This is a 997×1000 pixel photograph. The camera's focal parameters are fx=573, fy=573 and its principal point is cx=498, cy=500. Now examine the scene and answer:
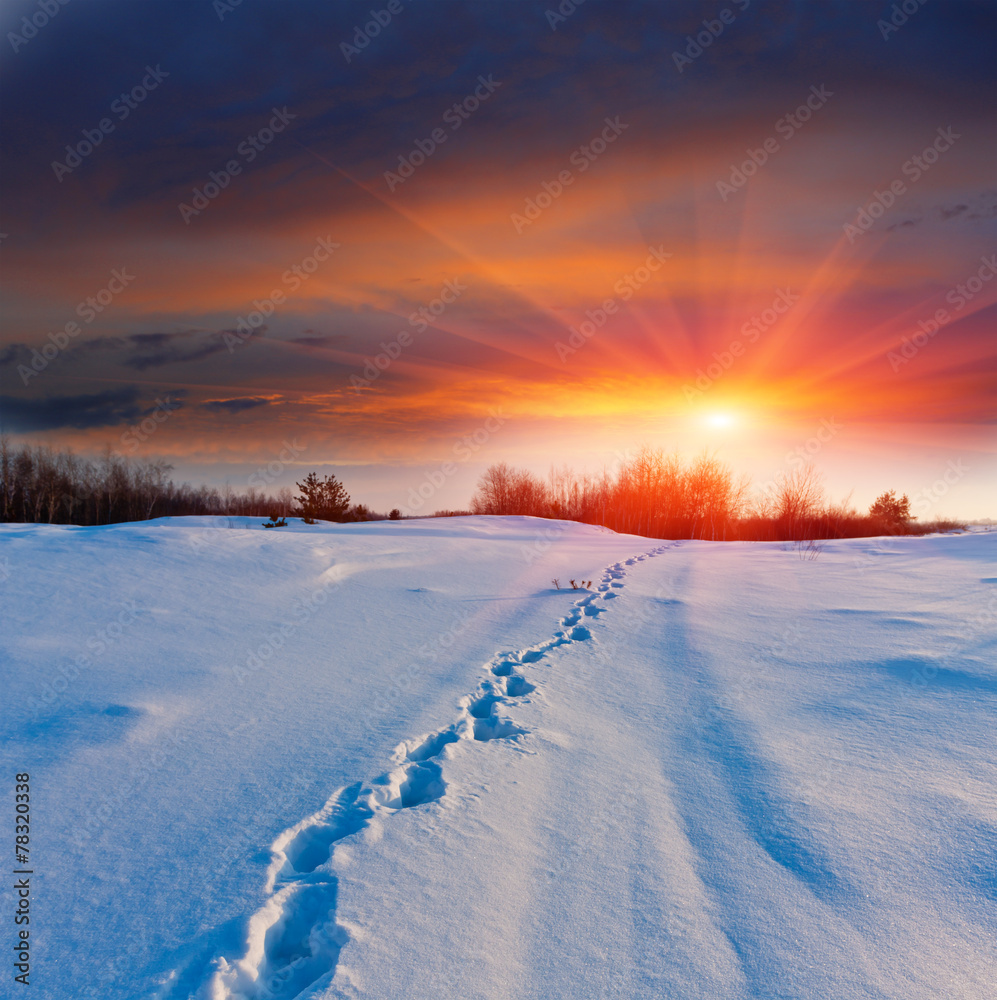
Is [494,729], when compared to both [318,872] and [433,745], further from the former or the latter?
[318,872]

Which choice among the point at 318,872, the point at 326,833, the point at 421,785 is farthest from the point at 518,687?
the point at 318,872

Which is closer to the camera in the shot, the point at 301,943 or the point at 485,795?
the point at 301,943

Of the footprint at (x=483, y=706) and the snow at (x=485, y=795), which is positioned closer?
the snow at (x=485, y=795)

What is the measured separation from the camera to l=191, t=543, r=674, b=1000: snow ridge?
1.57 metres

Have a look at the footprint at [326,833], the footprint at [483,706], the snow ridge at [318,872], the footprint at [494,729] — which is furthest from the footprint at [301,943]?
the footprint at [483,706]

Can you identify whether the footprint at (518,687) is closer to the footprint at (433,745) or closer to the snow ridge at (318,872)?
the snow ridge at (318,872)

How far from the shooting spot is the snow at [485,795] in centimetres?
162

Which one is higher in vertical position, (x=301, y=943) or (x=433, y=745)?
(x=433, y=745)

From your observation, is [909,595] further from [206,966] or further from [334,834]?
[206,966]

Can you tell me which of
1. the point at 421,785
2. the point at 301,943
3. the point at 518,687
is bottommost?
the point at 301,943


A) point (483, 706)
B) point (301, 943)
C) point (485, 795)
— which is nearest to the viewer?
point (301, 943)

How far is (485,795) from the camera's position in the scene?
242 centimetres

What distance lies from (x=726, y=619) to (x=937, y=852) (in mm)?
3260

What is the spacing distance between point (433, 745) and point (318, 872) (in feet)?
3.19
